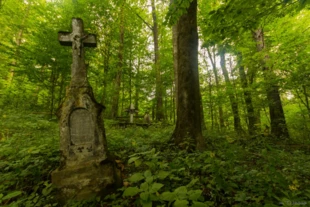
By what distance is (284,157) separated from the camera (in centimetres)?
354

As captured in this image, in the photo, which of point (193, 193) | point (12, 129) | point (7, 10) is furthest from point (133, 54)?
point (193, 193)

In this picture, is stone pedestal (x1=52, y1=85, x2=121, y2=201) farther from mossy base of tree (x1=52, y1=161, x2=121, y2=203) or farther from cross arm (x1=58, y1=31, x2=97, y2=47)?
cross arm (x1=58, y1=31, x2=97, y2=47)

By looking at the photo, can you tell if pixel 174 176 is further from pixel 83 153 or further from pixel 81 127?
pixel 81 127

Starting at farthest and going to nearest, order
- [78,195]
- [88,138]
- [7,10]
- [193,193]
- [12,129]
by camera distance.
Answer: [7,10], [12,129], [88,138], [78,195], [193,193]

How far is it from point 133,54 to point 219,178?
13849 mm

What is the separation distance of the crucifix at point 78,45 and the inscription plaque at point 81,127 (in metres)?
0.60

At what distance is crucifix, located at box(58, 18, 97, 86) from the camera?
3.43 meters

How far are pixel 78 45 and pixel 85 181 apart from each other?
2713 mm

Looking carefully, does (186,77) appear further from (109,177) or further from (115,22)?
(115,22)

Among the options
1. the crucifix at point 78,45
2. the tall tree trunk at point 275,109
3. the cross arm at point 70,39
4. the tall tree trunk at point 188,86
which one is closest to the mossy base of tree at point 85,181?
the crucifix at point 78,45

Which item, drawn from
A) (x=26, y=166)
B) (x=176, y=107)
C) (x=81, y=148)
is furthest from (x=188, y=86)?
(x=26, y=166)

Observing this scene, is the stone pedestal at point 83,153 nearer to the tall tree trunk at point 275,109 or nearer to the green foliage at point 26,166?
the green foliage at point 26,166

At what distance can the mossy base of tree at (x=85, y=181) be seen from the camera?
2.74 metres

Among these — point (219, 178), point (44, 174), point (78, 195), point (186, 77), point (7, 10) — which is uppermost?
point (7, 10)
